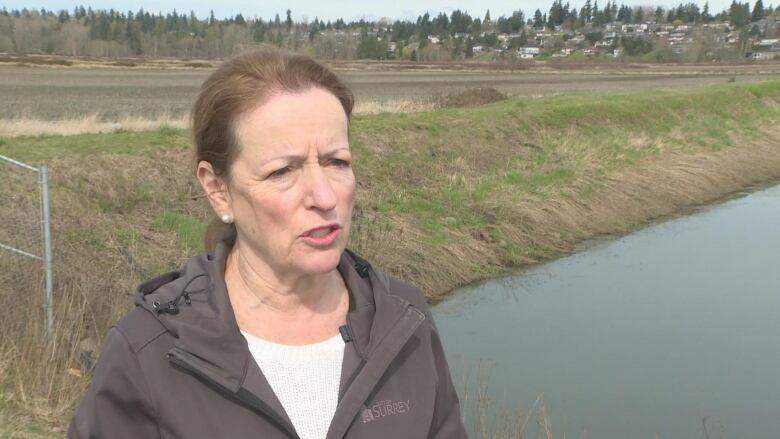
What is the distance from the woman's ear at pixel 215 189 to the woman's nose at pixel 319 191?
0.74 ft

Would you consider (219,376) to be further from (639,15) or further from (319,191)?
(639,15)

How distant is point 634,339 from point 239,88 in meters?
7.52

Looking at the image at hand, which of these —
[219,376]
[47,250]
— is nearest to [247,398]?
[219,376]

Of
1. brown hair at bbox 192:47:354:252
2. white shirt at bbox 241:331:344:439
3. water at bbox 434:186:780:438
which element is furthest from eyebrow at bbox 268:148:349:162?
water at bbox 434:186:780:438

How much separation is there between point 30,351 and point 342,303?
335 cm

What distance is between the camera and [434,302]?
32.5 ft

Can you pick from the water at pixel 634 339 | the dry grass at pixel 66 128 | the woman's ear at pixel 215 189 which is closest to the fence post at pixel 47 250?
the water at pixel 634 339

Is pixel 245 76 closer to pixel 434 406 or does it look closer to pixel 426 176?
pixel 434 406

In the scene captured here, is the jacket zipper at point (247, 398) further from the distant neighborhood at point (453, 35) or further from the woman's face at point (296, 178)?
the distant neighborhood at point (453, 35)

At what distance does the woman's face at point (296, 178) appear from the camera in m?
1.63

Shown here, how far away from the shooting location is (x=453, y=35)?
13312cm

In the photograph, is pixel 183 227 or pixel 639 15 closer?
pixel 183 227

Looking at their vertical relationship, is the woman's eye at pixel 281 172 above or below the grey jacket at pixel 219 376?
above

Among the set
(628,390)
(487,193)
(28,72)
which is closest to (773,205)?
(487,193)
